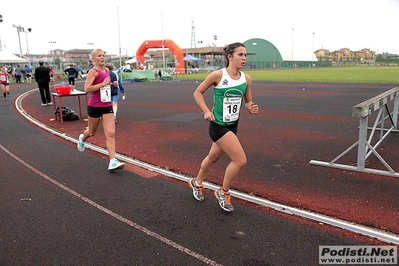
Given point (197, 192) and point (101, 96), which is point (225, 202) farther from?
point (101, 96)

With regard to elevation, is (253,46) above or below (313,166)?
above

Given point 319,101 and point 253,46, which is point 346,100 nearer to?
point 319,101

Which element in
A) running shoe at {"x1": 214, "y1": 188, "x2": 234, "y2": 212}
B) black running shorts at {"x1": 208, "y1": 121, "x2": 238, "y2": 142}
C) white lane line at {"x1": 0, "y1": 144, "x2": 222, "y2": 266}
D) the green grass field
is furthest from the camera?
the green grass field

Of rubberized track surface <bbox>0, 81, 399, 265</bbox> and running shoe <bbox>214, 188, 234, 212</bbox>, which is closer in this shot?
rubberized track surface <bbox>0, 81, 399, 265</bbox>

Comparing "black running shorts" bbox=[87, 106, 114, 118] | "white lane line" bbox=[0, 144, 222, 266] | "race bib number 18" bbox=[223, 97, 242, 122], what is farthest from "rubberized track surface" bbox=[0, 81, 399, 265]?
"race bib number 18" bbox=[223, 97, 242, 122]

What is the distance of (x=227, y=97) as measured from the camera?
12.8 ft

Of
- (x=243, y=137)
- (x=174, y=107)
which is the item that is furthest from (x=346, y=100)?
(x=243, y=137)

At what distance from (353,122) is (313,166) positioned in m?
4.96

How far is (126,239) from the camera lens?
350 cm

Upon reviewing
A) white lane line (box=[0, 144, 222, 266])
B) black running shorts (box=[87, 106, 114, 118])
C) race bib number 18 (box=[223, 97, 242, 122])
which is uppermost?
race bib number 18 (box=[223, 97, 242, 122])

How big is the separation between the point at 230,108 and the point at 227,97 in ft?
0.48

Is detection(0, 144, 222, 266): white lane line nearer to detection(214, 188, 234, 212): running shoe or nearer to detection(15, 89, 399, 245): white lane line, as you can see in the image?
detection(214, 188, 234, 212): running shoe

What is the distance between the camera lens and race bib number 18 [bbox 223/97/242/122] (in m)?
3.92

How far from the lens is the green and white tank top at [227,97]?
387 centimetres
